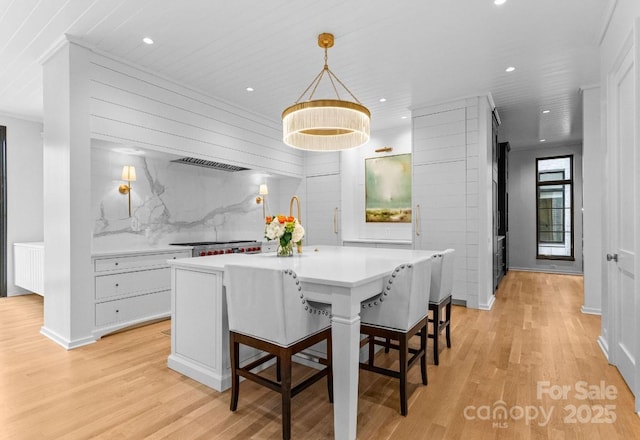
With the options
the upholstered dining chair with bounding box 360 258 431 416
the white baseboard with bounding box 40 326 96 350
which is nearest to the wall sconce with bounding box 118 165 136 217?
the white baseboard with bounding box 40 326 96 350

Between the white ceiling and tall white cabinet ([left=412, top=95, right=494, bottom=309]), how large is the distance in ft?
1.06

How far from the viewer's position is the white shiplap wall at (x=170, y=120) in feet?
11.0

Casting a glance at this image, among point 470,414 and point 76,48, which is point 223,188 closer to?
point 76,48

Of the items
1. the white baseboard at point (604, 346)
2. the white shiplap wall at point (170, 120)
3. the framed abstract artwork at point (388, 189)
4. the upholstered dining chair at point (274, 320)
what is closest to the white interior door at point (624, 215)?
the white baseboard at point (604, 346)

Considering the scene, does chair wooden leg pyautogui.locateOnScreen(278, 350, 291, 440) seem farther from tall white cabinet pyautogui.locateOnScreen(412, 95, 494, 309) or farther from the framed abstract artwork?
the framed abstract artwork

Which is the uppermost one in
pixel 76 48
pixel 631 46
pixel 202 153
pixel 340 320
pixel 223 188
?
pixel 76 48

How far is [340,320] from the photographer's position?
68.5 inches

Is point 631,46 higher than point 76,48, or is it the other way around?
point 76,48

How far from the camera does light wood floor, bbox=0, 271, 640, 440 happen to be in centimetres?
186

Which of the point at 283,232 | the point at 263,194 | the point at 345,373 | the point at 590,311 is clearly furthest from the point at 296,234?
the point at 590,311

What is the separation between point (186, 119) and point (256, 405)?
3364mm

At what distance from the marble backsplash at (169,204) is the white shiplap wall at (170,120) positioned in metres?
0.38

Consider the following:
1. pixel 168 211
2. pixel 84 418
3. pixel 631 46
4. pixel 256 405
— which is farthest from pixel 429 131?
pixel 84 418

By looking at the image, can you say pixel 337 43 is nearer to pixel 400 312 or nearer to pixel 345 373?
pixel 400 312
